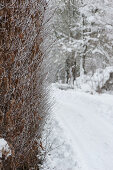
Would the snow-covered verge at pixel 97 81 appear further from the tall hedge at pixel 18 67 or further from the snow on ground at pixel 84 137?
the tall hedge at pixel 18 67

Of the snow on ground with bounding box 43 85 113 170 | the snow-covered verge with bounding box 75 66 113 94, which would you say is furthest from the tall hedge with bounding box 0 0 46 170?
the snow-covered verge with bounding box 75 66 113 94

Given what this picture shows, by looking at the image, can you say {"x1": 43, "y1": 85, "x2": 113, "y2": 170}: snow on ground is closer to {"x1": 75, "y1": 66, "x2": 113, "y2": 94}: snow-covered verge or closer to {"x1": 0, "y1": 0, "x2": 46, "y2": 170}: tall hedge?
{"x1": 0, "y1": 0, "x2": 46, "y2": 170}: tall hedge

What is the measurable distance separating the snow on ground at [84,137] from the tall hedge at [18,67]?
1.51 meters

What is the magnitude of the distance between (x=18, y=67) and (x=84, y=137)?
4.10 meters

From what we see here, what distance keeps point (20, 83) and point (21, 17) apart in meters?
0.87

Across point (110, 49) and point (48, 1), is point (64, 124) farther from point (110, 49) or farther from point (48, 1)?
point (110, 49)

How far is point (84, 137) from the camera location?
6.25m

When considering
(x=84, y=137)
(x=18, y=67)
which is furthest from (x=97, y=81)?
(x=18, y=67)

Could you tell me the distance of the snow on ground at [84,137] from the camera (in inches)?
183

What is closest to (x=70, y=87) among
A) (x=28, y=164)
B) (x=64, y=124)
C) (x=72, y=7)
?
(x=72, y=7)

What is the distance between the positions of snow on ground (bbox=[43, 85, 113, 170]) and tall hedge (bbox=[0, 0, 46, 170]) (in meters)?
1.51

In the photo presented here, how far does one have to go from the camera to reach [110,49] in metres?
16.9

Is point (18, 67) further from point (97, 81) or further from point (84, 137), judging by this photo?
point (97, 81)

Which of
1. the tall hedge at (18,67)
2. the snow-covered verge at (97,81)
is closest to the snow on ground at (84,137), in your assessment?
the tall hedge at (18,67)
